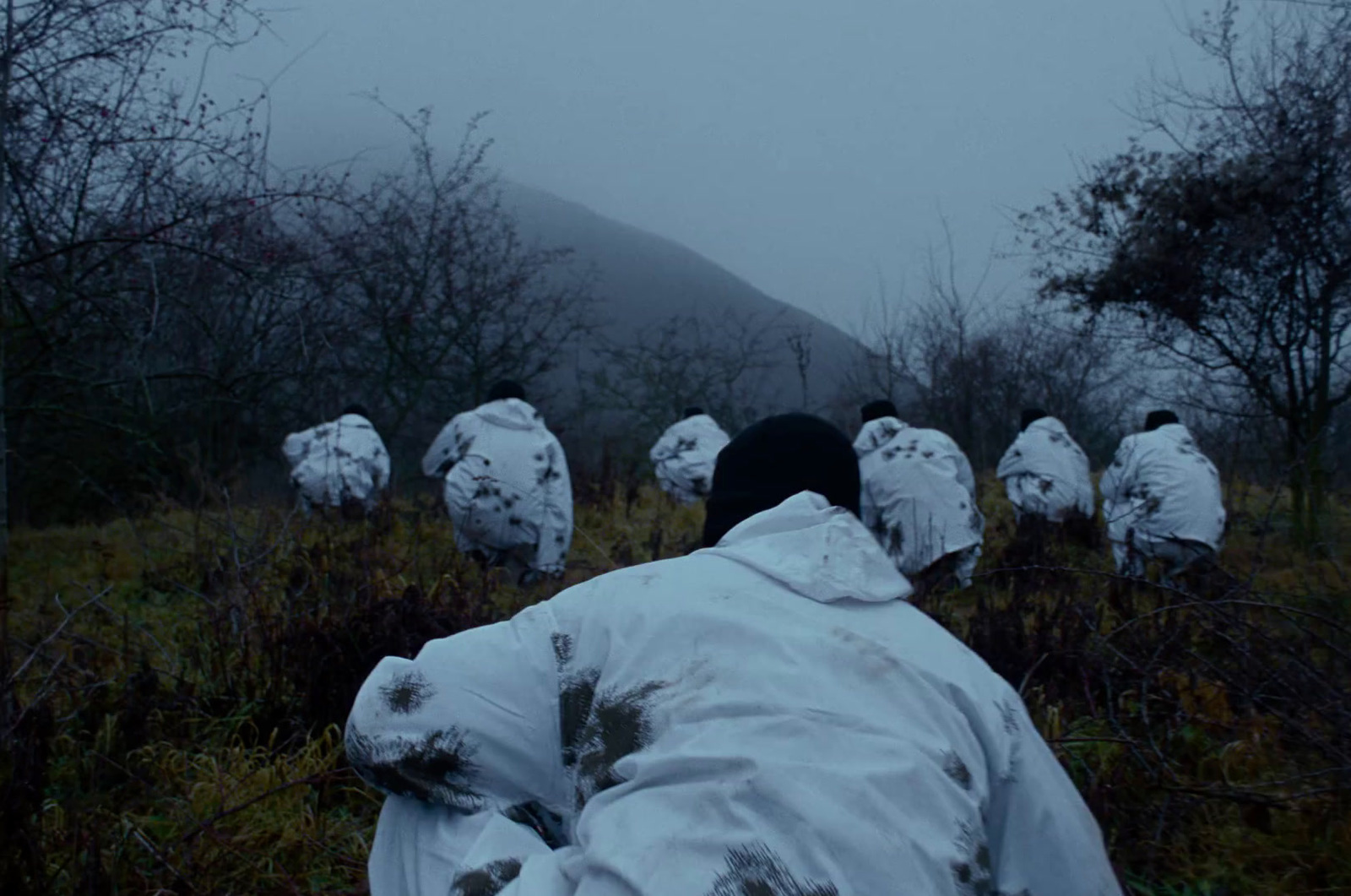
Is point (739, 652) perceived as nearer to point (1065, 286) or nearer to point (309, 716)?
point (309, 716)

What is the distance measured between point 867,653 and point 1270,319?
27.9 ft

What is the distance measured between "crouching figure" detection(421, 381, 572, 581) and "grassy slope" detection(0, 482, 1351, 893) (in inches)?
66.8

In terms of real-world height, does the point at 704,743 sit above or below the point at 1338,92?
below

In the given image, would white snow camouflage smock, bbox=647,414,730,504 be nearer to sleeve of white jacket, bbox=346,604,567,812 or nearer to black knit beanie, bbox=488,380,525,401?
black knit beanie, bbox=488,380,525,401

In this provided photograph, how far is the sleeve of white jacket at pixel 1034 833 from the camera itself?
1573mm

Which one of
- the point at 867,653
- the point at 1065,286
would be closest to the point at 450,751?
the point at 867,653

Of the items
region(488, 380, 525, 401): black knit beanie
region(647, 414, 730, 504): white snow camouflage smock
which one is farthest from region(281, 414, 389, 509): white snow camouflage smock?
region(647, 414, 730, 504): white snow camouflage smock

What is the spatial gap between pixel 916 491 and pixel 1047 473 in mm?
3081

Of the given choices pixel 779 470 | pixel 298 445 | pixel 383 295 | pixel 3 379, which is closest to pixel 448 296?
pixel 383 295

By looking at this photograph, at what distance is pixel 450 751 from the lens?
1.66m

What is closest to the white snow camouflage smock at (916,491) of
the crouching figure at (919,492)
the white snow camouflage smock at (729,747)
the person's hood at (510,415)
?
the crouching figure at (919,492)

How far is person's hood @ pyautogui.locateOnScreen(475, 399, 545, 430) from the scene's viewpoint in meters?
8.36

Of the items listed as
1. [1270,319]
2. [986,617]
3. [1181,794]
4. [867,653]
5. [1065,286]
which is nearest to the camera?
[867,653]

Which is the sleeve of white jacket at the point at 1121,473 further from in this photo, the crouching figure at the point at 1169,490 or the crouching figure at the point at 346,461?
the crouching figure at the point at 346,461
